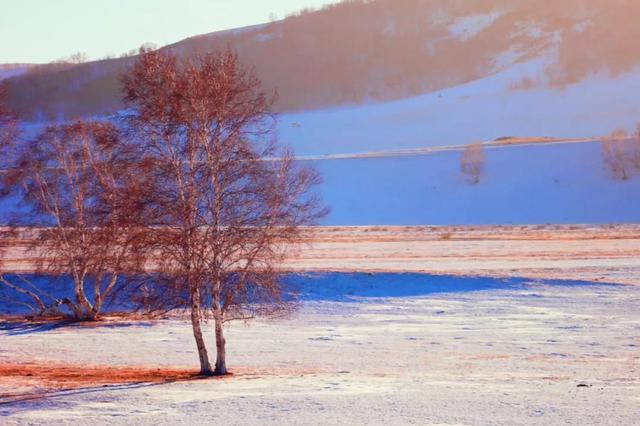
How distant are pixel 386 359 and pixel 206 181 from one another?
4.84 m

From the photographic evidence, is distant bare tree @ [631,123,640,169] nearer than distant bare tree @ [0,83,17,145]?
No

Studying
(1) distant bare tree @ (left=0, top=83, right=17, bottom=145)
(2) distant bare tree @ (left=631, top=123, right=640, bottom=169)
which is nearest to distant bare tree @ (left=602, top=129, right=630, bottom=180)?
Answer: (2) distant bare tree @ (left=631, top=123, right=640, bottom=169)

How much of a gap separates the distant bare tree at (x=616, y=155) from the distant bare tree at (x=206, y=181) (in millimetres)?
60526

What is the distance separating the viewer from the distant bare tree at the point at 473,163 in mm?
74125

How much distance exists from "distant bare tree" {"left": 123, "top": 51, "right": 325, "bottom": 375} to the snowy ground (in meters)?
1.57

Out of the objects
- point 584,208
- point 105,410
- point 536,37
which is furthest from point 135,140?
point 536,37

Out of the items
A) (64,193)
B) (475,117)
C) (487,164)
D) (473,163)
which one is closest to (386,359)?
(64,193)

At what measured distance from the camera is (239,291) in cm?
1489

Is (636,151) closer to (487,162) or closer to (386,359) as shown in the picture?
(487,162)

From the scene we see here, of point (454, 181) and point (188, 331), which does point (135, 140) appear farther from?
point (454, 181)

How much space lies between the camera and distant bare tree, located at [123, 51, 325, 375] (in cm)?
1452

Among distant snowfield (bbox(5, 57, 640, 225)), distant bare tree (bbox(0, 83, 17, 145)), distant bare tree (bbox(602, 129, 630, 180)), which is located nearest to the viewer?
distant bare tree (bbox(0, 83, 17, 145))

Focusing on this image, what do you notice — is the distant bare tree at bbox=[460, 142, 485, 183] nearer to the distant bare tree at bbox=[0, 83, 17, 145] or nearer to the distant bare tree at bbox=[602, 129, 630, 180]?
the distant bare tree at bbox=[602, 129, 630, 180]

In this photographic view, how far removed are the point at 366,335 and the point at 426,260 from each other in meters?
13.0
